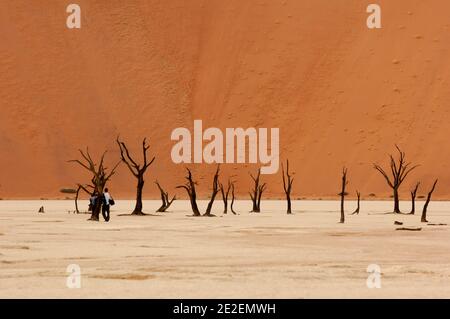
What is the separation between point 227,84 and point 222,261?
74674 millimetres

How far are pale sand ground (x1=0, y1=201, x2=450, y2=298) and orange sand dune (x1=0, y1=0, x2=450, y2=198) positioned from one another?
55.8m

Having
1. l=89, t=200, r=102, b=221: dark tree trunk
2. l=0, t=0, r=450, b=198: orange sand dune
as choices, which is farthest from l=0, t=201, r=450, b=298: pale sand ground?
l=0, t=0, r=450, b=198: orange sand dune

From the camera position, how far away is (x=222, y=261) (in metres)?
16.6

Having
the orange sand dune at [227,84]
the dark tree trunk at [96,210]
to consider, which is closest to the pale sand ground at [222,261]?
the dark tree trunk at [96,210]

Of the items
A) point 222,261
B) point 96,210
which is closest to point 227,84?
point 96,210

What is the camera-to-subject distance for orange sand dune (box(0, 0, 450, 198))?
82.8 meters

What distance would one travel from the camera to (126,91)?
90.1 metres

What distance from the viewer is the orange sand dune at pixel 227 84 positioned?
8281 centimetres

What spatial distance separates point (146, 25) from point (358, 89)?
77.3ft

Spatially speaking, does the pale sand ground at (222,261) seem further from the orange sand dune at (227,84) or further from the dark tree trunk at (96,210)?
Result: the orange sand dune at (227,84)

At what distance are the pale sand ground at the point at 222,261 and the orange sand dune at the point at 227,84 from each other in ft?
183

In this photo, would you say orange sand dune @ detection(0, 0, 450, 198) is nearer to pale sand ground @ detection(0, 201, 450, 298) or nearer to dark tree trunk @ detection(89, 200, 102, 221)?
dark tree trunk @ detection(89, 200, 102, 221)

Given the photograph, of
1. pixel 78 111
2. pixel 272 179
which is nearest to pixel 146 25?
pixel 78 111
